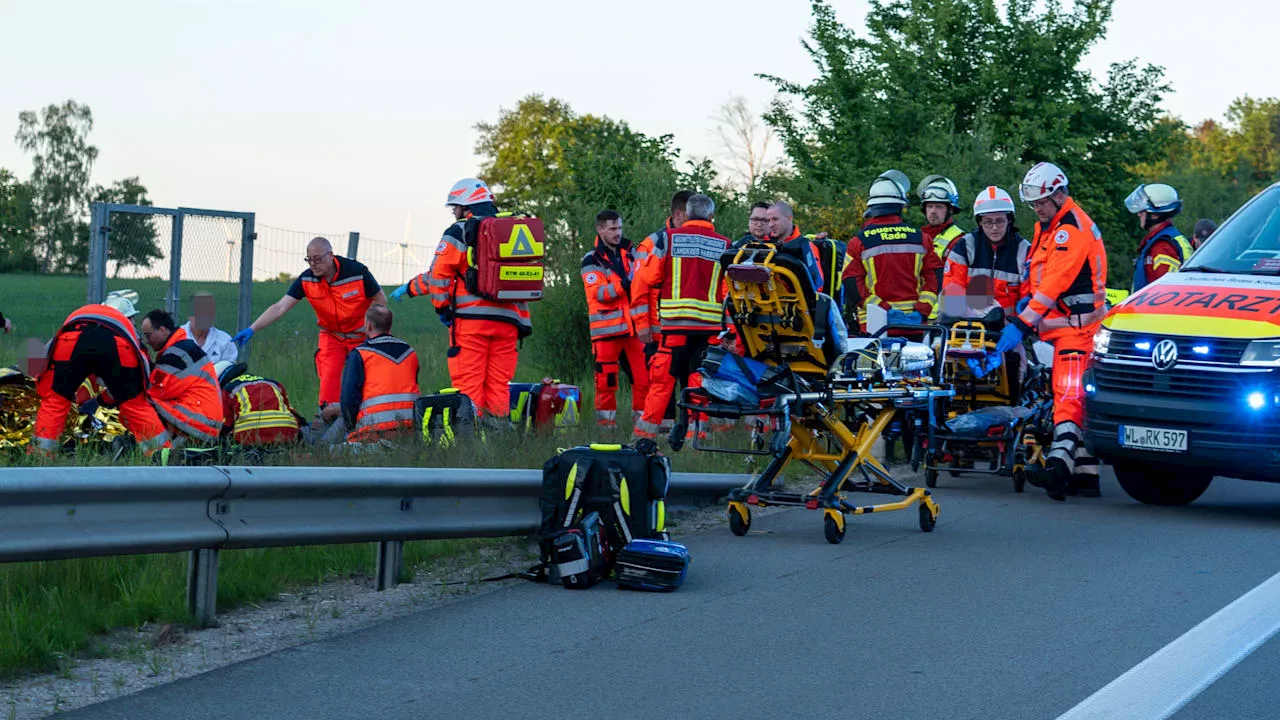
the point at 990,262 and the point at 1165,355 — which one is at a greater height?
the point at 990,262

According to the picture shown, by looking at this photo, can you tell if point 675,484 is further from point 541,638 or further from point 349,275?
point 349,275

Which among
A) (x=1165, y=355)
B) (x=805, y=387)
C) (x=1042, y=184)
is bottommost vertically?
(x=805, y=387)

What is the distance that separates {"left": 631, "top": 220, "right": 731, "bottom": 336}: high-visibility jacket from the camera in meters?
13.5

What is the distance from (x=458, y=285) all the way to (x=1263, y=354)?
19.4 ft

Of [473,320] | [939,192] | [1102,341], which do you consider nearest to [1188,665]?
[1102,341]

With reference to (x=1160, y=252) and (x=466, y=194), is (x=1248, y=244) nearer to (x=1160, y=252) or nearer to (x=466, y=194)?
(x=1160, y=252)

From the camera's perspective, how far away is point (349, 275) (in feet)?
44.3

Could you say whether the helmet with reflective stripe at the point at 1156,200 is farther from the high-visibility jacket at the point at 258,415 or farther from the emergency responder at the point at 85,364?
the emergency responder at the point at 85,364

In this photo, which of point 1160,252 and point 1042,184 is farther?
point 1160,252

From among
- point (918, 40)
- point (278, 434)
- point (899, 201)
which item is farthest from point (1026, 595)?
point (918, 40)

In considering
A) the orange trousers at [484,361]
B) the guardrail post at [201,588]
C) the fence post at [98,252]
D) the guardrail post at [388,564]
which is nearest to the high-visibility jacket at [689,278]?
the orange trousers at [484,361]

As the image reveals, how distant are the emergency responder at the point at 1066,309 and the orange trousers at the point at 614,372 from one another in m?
4.03

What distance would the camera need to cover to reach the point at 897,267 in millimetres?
14055

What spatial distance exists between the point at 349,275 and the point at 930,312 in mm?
4956
